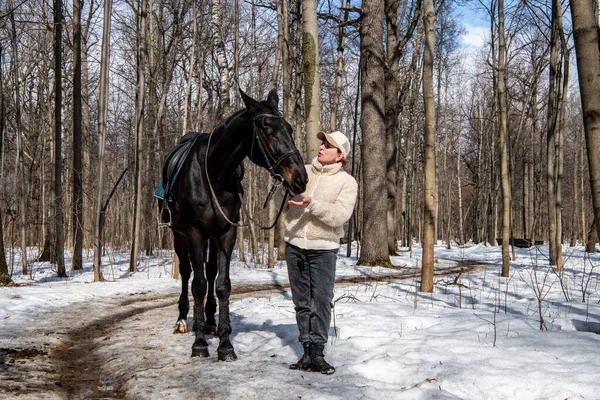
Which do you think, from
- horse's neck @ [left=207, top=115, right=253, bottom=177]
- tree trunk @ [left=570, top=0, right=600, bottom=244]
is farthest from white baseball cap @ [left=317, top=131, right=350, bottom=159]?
tree trunk @ [left=570, top=0, right=600, bottom=244]

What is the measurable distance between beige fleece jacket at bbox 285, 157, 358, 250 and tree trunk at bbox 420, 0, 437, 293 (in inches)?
149

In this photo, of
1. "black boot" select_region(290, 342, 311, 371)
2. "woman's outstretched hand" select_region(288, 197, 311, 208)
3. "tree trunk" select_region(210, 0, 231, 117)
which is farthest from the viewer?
"tree trunk" select_region(210, 0, 231, 117)

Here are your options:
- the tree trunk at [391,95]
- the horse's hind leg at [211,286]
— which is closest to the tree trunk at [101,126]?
the horse's hind leg at [211,286]

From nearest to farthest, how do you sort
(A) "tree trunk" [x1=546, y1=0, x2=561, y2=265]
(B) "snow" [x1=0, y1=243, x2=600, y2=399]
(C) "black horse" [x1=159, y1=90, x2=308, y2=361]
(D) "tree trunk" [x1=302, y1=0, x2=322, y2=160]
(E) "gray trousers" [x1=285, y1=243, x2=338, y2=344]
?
(B) "snow" [x1=0, y1=243, x2=600, y2=399] < (E) "gray trousers" [x1=285, y1=243, x2=338, y2=344] < (C) "black horse" [x1=159, y1=90, x2=308, y2=361] < (D) "tree trunk" [x1=302, y1=0, x2=322, y2=160] < (A) "tree trunk" [x1=546, y1=0, x2=561, y2=265]

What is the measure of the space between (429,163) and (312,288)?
4202 millimetres

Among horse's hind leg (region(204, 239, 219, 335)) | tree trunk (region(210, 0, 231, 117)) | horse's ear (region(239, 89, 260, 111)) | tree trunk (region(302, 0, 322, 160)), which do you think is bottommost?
horse's hind leg (region(204, 239, 219, 335))

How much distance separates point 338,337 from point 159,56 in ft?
69.9

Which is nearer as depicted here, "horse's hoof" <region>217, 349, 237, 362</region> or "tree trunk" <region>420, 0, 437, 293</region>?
"horse's hoof" <region>217, 349, 237, 362</region>

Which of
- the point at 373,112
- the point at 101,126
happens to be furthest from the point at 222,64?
the point at 101,126

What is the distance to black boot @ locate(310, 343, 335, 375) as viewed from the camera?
394cm

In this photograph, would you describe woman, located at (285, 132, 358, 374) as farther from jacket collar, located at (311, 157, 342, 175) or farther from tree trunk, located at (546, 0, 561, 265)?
tree trunk, located at (546, 0, 561, 265)

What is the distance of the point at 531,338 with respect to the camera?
4559 millimetres

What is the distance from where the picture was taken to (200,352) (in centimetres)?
450

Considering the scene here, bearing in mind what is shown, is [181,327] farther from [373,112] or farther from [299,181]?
[373,112]
